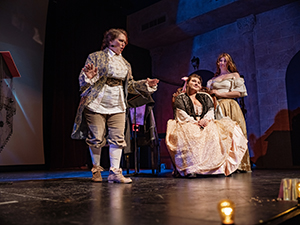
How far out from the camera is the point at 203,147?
326 cm

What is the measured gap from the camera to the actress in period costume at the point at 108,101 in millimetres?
2611

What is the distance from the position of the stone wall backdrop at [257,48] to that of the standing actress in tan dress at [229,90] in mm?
1595

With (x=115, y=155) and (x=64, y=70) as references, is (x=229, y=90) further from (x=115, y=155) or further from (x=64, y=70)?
(x=64, y=70)

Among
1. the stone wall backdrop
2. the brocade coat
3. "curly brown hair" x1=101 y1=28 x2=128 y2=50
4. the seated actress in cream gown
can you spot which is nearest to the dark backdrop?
the stone wall backdrop

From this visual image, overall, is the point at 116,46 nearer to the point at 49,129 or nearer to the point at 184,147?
the point at 184,147

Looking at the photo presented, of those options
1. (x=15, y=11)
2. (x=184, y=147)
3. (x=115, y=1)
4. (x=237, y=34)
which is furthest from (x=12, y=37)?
(x=237, y=34)

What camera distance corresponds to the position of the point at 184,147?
3.29 meters

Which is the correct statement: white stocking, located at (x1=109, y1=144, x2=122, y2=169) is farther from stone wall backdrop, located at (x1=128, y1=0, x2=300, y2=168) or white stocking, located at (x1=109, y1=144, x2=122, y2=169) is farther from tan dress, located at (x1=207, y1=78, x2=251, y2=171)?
stone wall backdrop, located at (x1=128, y1=0, x2=300, y2=168)

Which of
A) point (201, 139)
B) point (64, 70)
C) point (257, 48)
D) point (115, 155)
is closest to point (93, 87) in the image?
point (115, 155)

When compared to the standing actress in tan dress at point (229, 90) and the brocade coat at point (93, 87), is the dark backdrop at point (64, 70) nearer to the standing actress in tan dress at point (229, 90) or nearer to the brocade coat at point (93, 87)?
the standing actress in tan dress at point (229, 90)

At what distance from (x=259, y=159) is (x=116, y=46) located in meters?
4.58

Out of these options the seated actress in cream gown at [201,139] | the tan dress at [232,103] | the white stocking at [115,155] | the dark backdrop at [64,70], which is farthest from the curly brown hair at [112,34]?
the dark backdrop at [64,70]

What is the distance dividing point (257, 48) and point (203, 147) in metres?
3.90

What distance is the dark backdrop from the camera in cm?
593
